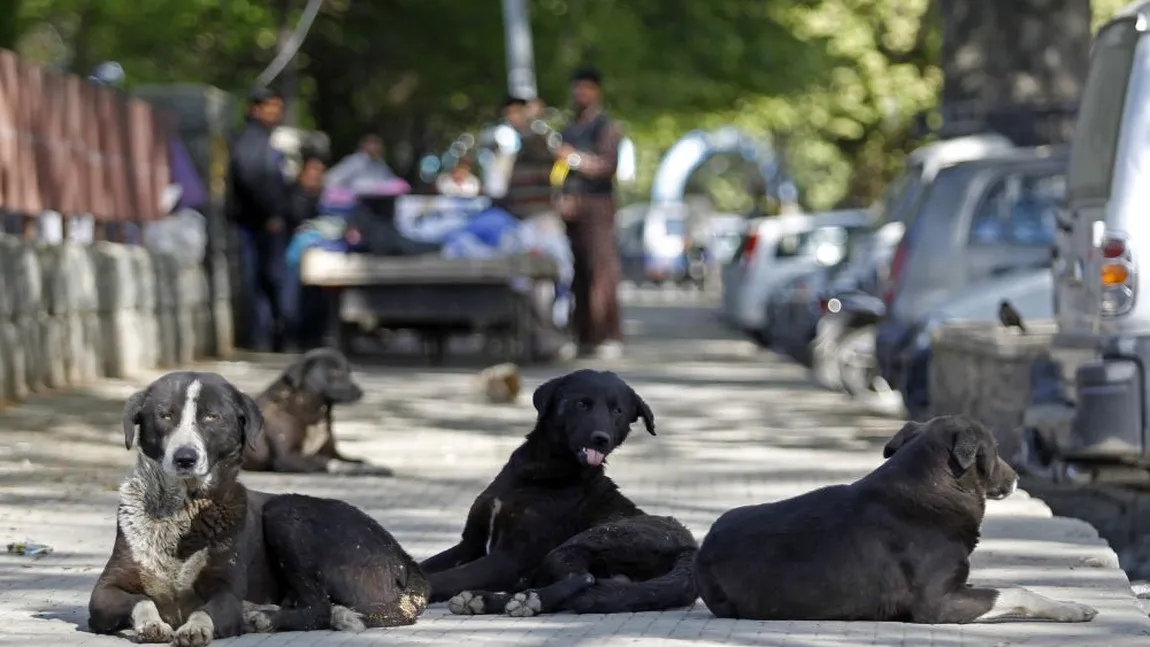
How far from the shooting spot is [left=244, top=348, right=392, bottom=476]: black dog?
12609mm

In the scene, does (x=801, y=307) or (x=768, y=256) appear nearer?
(x=801, y=307)

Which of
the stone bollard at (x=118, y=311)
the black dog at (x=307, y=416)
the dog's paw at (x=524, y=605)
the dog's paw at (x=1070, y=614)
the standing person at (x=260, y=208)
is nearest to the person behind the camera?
the dog's paw at (x=1070, y=614)

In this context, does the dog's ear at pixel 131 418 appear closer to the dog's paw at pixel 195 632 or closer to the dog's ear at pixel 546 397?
the dog's paw at pixel 195 632

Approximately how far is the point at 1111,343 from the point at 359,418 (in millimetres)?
6673

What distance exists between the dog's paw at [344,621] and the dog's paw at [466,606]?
18.4 inches

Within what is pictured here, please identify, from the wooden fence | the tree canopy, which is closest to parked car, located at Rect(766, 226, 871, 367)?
the wooden fence

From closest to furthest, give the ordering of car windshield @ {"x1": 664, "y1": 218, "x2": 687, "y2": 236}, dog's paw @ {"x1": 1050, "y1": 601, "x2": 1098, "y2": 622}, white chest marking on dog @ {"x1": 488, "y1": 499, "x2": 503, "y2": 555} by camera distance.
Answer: dog's paw @ {"x1": 1050, "y1": 601, "x2": 1098, "y2": 622}, white chest marking on dog @ {"x1": 488, "y1": 499, "x2": 503, "y2": 555}, car windshield @ {"x1": 664, "y1": 218, "x2": 687, "y2": 236}

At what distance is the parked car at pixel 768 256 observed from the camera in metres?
33.2

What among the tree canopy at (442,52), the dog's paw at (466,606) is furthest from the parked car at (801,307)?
the dog's paw at (466,606)

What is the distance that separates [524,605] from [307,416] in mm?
5025

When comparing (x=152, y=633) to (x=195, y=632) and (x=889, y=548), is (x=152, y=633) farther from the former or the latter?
(x=889, y=548)

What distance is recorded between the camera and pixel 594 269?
2288 centimetres

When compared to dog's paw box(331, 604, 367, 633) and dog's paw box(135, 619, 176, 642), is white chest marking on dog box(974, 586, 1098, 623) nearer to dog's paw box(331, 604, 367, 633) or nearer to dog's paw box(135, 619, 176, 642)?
dog's paw box(331, 604, 367, 633)

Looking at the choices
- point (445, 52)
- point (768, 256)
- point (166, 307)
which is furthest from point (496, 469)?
point (445, 52)
